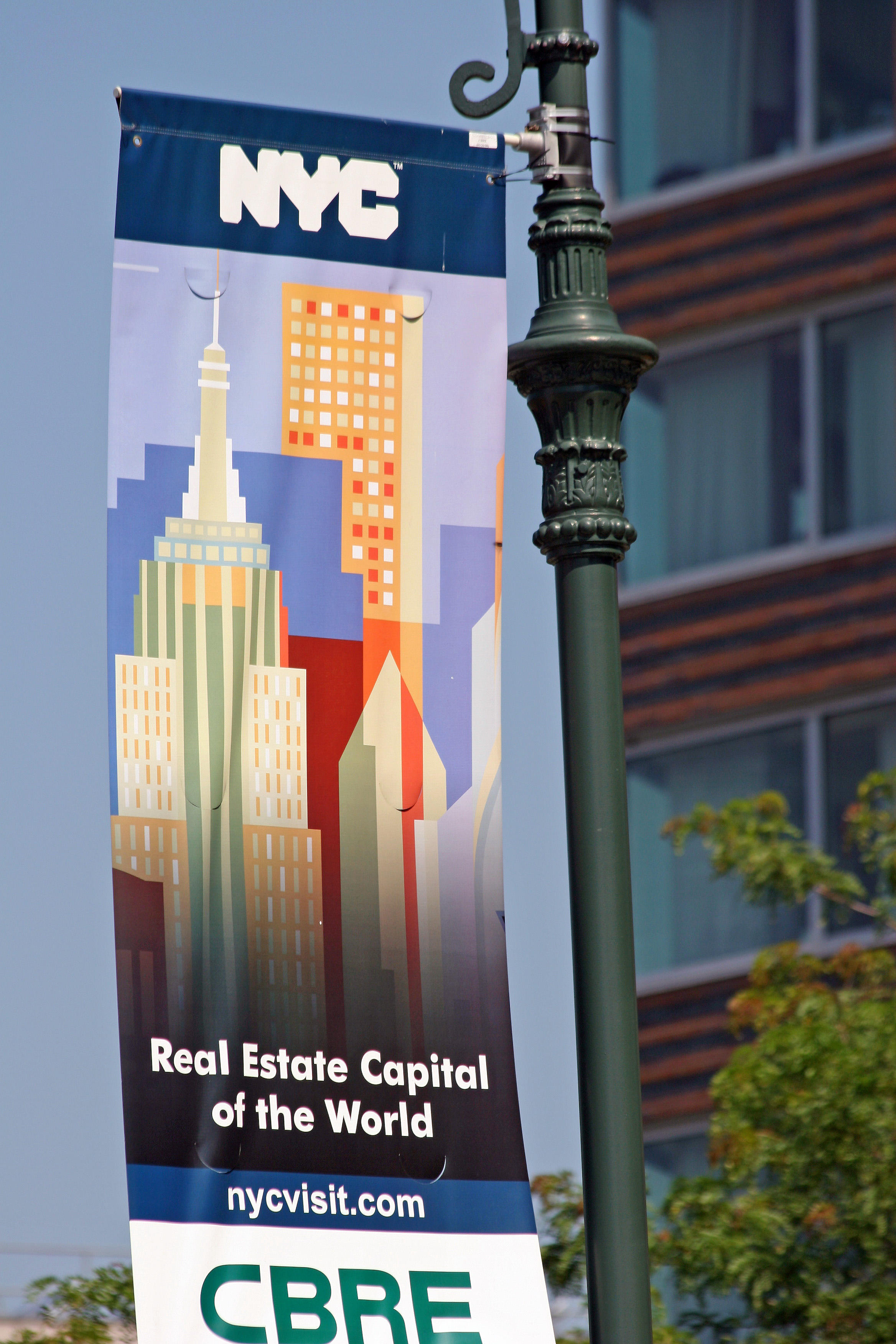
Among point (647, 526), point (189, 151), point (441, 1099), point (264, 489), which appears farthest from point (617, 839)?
Result: point (647, 526)

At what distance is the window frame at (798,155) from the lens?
2109 centimetres

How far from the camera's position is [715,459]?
861 inches

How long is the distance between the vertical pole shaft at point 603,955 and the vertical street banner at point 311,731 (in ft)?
0.79

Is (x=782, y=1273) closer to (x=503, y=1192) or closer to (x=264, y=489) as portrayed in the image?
(x=503, y=1192)

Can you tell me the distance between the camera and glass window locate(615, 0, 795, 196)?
71.6 ft

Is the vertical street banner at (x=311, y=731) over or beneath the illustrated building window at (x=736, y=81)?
beneath

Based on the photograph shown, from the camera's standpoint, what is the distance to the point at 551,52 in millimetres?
7090

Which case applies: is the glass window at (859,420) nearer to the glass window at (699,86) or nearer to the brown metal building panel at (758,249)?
the brown metal building panel at (758,249)

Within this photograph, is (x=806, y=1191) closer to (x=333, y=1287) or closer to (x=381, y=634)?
(x=333, y=1287)

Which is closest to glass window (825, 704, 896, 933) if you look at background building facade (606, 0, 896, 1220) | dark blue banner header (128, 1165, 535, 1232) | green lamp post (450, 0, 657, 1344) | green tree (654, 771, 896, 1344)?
background building facade (606, 0, 896, 1220)

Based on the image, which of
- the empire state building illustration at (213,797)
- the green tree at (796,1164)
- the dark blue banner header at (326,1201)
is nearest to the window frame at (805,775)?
the green tree at (796,1164)

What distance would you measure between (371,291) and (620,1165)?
9.09 ft

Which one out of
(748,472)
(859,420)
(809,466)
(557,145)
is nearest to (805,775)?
(809,466)

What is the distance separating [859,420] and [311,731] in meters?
15.2
